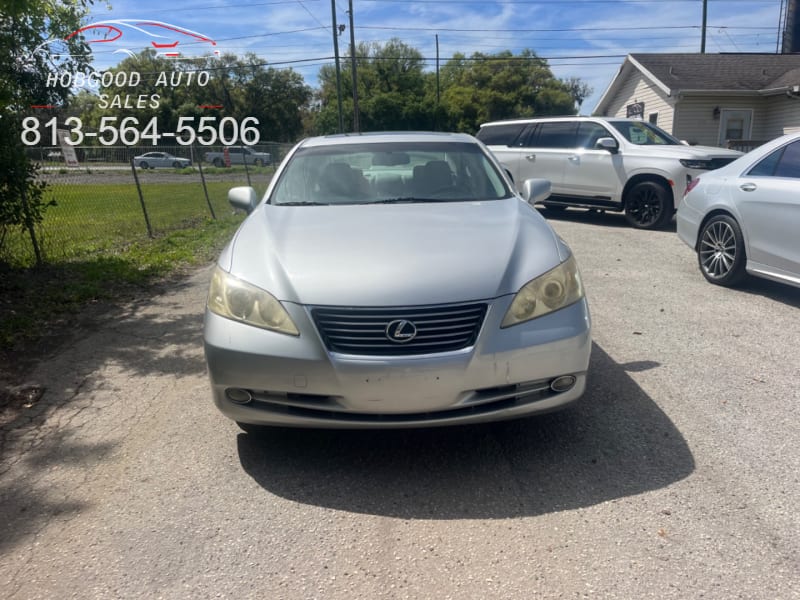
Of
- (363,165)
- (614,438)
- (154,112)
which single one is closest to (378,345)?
(614,438)

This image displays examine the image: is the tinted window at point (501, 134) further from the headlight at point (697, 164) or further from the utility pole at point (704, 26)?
the utility pole at point (704, 26)

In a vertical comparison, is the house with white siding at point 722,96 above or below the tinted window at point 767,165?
above

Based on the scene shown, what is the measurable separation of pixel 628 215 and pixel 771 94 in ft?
43.9

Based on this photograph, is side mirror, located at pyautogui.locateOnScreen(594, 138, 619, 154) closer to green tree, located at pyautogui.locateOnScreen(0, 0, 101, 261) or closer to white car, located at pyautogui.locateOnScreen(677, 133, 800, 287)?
white car, located at pyautogui.locateOnScreen(677, 133, 800, 287)

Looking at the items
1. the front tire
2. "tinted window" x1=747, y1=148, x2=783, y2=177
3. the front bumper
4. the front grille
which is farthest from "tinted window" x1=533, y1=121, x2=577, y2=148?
the front grille

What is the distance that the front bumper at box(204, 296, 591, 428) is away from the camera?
282cm

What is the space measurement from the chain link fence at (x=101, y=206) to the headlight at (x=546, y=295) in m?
6.35

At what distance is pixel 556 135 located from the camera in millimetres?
12297

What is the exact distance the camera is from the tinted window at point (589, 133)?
11.6 metres

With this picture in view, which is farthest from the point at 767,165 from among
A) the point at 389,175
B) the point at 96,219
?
the point at 96,219

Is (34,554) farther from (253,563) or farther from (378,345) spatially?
(378,345)

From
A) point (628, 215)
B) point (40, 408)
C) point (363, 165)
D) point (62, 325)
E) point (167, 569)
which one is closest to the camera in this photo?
point (167, 569)

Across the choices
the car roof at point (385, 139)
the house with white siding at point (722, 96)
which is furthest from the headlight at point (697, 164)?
the house with white siding at point (722, 96)

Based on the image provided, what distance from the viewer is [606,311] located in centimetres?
584
